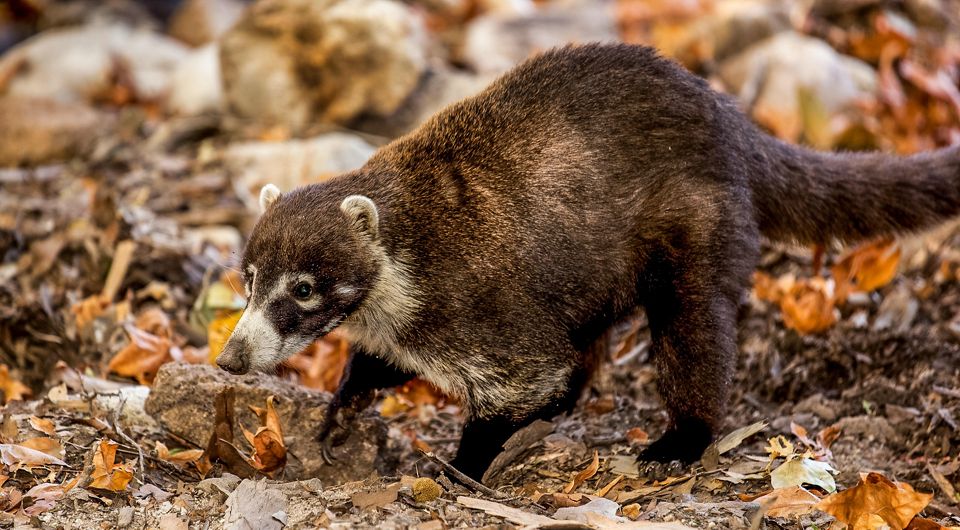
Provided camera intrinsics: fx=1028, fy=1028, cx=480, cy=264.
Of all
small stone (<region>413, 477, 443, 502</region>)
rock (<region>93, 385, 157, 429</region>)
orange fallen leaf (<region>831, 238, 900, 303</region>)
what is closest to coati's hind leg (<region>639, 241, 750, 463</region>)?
small stone (<region>413, 477, 443, 502</region>)

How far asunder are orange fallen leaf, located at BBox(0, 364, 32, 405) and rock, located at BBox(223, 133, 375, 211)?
2.88 meters

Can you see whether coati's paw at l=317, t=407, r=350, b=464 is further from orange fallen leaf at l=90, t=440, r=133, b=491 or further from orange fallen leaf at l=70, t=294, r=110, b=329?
orange fallen leaf at l=70, t=294, r=110, b=329

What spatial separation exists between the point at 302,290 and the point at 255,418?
2.89ft

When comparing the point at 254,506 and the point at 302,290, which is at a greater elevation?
the point at 302,290

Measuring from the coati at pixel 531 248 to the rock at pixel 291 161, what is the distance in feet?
10.4

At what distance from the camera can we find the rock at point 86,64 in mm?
11492

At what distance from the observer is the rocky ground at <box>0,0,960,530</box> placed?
15.3 ft

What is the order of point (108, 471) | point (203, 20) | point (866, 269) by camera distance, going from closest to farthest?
point (108, 471)
point (866, 269)
point (203, 20)

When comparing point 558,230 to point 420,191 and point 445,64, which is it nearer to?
point 420,191

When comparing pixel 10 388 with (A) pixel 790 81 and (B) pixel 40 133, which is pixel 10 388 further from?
(A) pixel 790 81

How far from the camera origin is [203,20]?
1316 cm

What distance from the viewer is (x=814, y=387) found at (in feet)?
20.5

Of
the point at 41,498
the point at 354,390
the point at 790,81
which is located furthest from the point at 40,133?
the point at 790,81

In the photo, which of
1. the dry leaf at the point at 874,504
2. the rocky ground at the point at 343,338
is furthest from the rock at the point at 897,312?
the dry leaf at the point at 874,504
